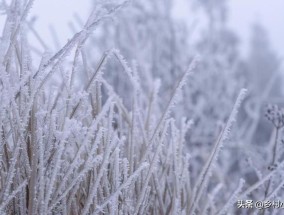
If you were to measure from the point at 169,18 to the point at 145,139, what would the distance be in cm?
398

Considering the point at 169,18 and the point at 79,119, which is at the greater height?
the point at 169,18

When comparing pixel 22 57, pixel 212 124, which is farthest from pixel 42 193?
pixel 212 124

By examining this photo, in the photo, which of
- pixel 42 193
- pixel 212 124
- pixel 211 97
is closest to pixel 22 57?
pixel 42 193

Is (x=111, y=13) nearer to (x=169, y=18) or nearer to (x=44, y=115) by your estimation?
(x=44, y=115)

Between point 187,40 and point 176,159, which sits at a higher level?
point 187,40

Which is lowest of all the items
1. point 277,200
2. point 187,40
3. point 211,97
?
point 277,200

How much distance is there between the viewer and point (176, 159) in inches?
47.9

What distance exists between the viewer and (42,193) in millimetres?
947

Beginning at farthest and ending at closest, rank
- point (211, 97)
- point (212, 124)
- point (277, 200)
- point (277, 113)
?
point (211, 97)
point (212, 124)
point (277, 113)
point (277, 200)

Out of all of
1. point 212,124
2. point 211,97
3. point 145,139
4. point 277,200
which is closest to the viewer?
point 145,139

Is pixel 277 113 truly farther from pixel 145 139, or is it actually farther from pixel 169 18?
pixel 169 18

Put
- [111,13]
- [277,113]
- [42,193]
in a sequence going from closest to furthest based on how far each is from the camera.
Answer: [42,193]
[111,13]
[277,113]

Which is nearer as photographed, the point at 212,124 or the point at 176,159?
the point at 176,159

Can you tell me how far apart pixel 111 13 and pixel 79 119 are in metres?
0.23
